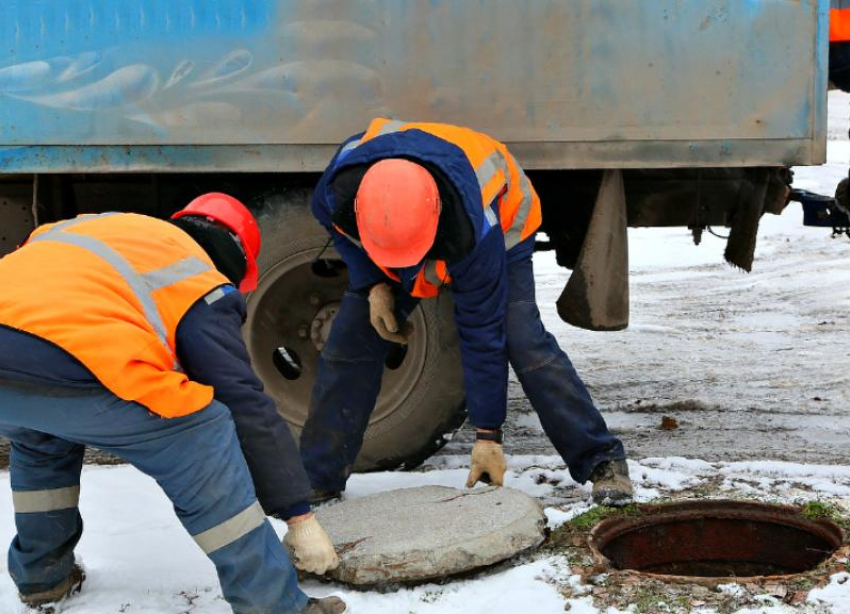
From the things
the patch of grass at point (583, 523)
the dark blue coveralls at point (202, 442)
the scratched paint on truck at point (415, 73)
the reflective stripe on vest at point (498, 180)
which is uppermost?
the scratched paint on truck at point (415, 73)

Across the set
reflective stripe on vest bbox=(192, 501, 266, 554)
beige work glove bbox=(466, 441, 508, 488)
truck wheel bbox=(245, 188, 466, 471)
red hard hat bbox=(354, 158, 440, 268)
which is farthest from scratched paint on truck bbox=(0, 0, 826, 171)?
reflective stripe on vest bbox=(192, 501, 266, 554)

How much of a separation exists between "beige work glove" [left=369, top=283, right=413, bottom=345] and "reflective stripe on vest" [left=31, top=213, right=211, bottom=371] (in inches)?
49.0

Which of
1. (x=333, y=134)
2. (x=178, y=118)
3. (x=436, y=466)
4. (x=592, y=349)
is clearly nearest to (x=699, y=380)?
(x=592, y=349)

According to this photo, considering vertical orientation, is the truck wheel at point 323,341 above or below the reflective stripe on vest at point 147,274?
below

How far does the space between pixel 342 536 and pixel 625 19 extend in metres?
2.28

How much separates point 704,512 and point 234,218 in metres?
2.01

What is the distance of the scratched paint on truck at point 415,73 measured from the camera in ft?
15.1

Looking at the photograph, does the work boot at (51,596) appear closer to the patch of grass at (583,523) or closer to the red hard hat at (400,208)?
the red hard hat at (400,208)

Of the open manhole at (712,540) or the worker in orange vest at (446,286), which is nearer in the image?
→ the worker in orange vest at (446,286)

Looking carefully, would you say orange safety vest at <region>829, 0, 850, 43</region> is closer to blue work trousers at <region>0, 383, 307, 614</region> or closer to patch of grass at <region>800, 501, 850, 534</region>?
patch of grass at <region>800, 501, 850, 534</region>

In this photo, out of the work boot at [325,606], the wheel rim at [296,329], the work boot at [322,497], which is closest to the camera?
the work boot at [325,606]

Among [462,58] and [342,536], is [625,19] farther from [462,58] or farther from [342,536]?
[342,536]

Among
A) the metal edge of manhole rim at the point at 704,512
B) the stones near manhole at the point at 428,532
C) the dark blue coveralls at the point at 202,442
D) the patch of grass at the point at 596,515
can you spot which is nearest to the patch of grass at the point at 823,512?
the metal edge of manhole rim at the point at 704,512

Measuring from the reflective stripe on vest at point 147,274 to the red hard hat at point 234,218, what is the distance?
467 mm
